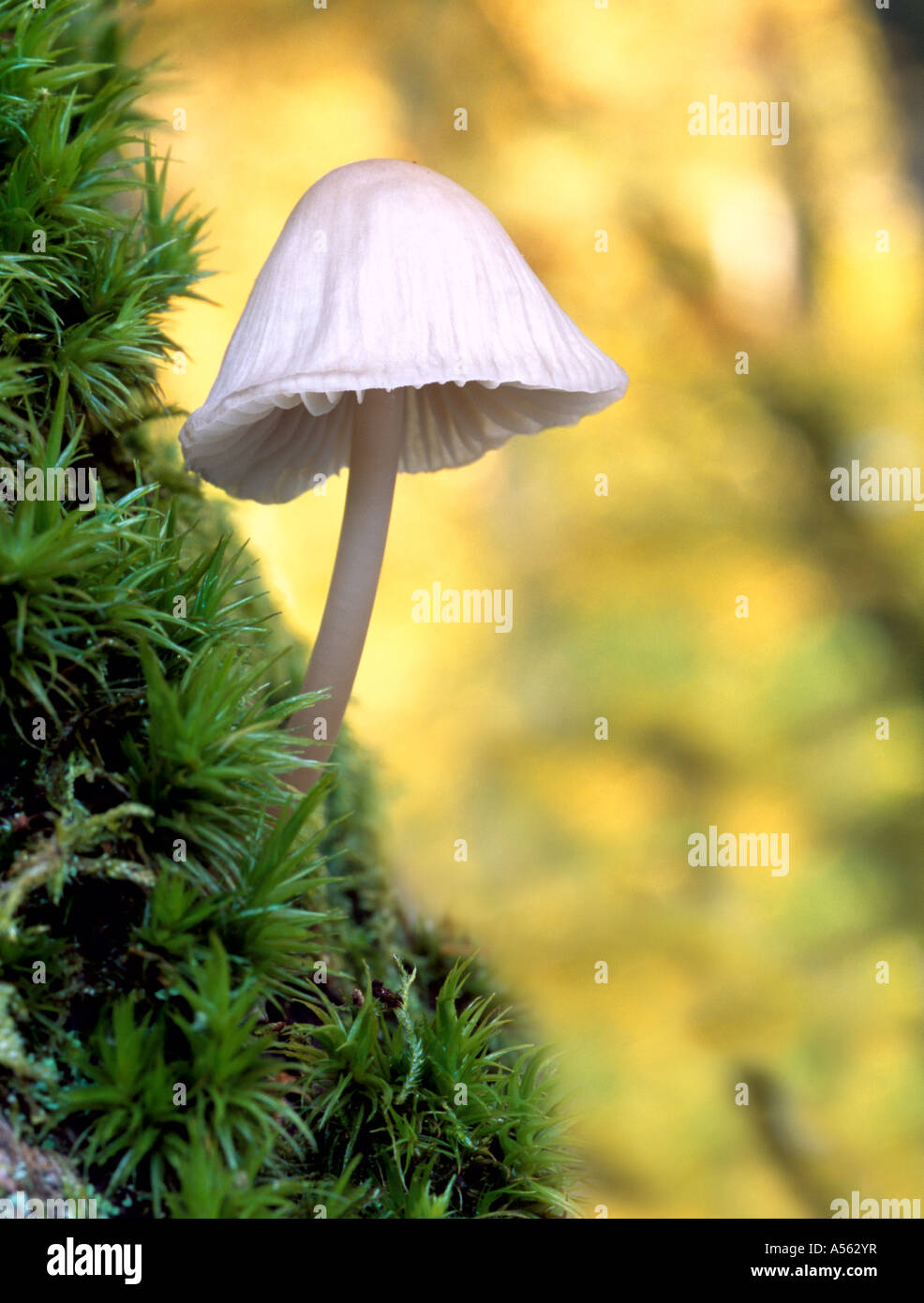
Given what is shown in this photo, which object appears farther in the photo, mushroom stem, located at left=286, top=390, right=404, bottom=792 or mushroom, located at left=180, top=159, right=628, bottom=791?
mushroom stem, located at left=286, top=390, right=404, bottom=792

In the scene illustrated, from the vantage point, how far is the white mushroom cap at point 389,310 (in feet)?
2.14

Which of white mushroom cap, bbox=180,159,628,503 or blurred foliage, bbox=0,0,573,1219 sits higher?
white mushroom cap, bbox=180,159,628,503

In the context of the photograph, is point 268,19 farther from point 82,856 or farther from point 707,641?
point 82,856

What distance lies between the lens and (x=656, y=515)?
5.30 feet

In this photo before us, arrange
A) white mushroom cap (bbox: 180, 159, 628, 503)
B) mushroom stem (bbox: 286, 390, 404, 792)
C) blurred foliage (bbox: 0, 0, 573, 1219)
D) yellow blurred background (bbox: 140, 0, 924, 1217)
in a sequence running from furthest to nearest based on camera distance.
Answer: yellow blurred background (bbox: 140, 0, 924, 1217) → mushroom stem (bbox: 286, 390, 404, 792) → white mushroom cap (bbox: 180, 159, 628, 503) → blurred foliage (bbox: 0, 0, 573, 1219)

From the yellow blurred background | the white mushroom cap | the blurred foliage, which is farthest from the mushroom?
the yellow blurred background

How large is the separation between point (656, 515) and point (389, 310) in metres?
1.02

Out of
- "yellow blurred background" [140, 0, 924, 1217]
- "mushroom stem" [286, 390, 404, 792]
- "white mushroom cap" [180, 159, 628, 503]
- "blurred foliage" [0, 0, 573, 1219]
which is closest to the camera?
"blurred foliage" [0, 0, 573, 1219]

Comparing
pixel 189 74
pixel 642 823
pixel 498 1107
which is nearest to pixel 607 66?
pixel 189 74

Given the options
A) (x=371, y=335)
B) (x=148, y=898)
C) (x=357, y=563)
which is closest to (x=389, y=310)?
(x=371, y=335)

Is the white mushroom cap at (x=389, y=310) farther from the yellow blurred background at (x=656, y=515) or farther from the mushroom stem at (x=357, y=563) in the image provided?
the yellow blurred background at (x=656, y=515)

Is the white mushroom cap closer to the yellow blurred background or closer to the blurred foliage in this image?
the blurred foliage

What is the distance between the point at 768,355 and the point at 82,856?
145 cm

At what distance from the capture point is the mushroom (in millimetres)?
657
